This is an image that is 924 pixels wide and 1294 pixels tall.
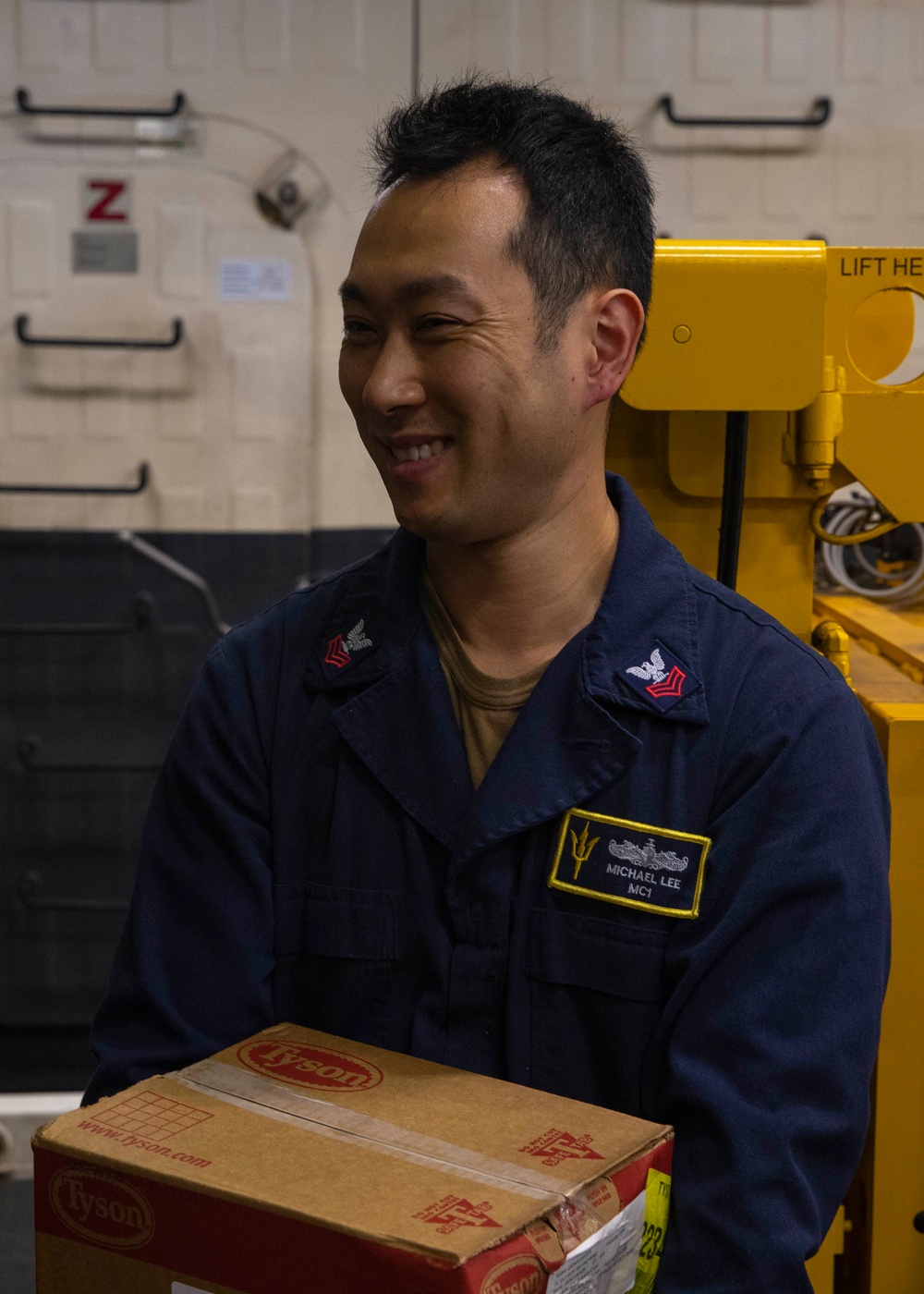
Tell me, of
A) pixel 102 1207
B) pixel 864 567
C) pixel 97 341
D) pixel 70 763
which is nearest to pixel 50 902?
pixel 70 763

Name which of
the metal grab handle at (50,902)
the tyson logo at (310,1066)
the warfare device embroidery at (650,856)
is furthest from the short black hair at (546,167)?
the metal grab handle at (50,902)

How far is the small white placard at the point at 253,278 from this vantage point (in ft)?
10.3

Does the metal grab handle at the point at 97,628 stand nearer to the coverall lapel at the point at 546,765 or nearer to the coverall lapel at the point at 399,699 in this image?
the coverall lapel at the point at 399,699

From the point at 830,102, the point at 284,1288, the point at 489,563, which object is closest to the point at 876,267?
the point at 489,563

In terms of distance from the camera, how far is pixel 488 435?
3.95 feet

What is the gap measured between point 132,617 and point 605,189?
216 centimetres

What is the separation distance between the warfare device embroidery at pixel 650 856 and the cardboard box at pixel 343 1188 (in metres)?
0.23

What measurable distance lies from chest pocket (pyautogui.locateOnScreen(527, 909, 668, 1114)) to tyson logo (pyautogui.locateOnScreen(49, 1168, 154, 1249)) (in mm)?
422

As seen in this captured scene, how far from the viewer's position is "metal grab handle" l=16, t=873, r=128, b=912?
10.4ft

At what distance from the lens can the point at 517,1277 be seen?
833mm

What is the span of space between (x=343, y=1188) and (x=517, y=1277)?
0.13m

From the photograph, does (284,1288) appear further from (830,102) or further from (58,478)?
(830,102)

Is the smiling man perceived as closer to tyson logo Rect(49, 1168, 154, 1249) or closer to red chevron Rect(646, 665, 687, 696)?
red chevron Rect(646, 665, 687, 696)

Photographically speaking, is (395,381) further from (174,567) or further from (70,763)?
(70,763)
